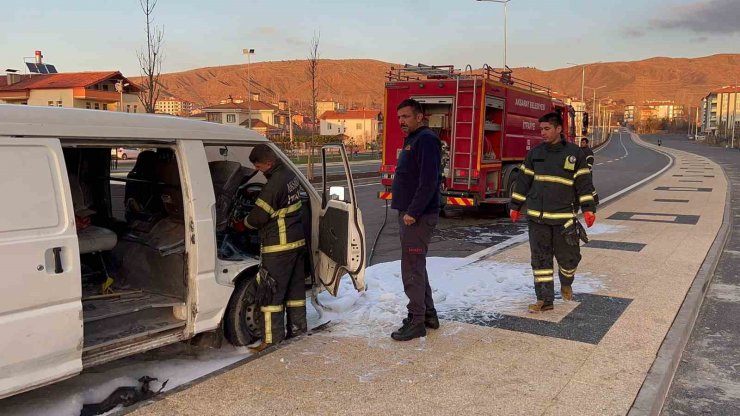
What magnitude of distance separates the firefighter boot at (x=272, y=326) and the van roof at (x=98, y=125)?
1.33 m

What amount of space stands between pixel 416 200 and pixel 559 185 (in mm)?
1798

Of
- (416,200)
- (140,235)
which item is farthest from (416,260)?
(140,235)

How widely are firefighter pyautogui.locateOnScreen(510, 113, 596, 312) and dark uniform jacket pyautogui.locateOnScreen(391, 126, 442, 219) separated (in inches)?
56.8

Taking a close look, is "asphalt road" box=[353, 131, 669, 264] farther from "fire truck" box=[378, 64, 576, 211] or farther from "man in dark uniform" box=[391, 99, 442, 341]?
"man in dark uniform" box=[391, 99, 442, 341]

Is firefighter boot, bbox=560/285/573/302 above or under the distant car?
→ under

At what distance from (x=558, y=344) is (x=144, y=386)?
308 centimetres

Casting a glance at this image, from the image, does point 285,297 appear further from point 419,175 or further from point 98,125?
point 98,125

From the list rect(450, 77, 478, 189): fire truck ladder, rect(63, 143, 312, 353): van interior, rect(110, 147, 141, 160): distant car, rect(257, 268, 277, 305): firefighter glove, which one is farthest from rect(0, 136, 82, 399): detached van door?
rect(450, 77, 478, 189): fire truck ladder

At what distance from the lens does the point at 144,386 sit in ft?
13.4

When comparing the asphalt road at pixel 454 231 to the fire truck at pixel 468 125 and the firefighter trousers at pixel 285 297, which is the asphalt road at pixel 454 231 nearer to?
the fire truck at pixel 468 125

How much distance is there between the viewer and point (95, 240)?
14.8ft

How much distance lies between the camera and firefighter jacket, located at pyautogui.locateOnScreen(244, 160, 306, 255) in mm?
4477

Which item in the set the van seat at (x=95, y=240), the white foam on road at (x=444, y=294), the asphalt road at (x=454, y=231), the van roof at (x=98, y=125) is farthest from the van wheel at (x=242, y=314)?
the asphalt road at (x=454, y=231)

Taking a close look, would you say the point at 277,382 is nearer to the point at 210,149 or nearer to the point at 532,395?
the point at 532,395
